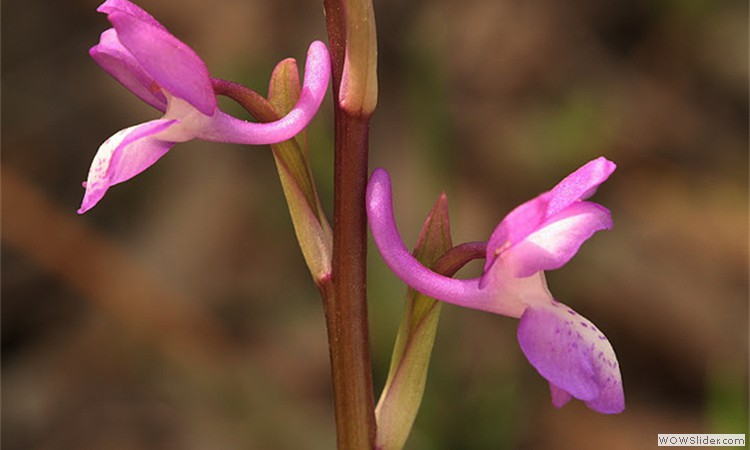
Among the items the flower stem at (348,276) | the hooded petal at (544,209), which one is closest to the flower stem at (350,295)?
the flower stem at (348,276)

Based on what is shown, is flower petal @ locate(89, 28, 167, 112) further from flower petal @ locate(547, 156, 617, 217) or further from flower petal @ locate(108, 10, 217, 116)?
flower petal @ locate(547, 156, 617, 217)

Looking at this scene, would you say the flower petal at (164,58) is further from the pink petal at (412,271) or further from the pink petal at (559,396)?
the pink petal at (559,396)

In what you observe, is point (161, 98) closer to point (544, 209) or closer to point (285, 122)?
point (285, 122)

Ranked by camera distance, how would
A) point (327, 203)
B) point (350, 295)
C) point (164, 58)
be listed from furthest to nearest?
point (327, 203), point (350, 295), point (164, 58)

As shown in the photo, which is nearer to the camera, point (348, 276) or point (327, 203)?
point (348, 276)

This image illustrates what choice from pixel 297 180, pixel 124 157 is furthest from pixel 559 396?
pixel 124 157

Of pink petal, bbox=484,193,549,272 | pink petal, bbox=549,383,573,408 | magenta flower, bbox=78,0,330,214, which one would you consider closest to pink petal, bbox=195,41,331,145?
magenta flower, bbox=78,0,330,214

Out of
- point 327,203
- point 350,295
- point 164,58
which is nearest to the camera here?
point 164,58
